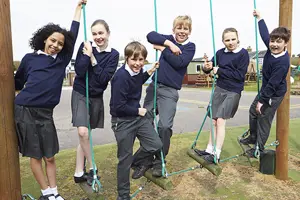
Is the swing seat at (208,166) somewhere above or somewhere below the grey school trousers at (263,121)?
below

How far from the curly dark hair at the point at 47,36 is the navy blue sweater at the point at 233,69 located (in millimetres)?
1591

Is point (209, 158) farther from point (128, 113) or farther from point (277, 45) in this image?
point (277, 45)

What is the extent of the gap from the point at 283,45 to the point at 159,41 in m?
1.49

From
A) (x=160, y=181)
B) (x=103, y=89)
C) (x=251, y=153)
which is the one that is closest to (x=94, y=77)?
(x=103, y=89)

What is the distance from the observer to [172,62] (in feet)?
8.98

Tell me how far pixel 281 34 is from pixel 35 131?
8.76ft

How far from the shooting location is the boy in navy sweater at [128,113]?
2.41 meters

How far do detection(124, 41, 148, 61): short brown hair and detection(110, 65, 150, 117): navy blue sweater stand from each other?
135mm

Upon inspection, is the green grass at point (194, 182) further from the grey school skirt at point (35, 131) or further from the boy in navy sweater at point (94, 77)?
the grey school skirt at point (35, 131)

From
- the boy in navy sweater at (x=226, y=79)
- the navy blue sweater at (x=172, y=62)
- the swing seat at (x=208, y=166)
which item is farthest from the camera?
the boy in navy sweater at (x=226, y=79)

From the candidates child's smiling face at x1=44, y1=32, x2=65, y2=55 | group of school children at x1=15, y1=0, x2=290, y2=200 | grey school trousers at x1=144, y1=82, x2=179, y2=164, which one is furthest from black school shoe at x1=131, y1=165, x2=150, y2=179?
child's smiling face at x1=44, y1=32, x2=65, y2=55

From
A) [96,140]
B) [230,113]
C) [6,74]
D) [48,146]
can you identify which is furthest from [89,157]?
[96,140]

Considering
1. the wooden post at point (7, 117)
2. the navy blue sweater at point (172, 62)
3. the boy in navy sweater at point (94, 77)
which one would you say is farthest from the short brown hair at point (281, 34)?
the wooden post at point (7, 117)

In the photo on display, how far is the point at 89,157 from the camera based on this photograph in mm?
2867
